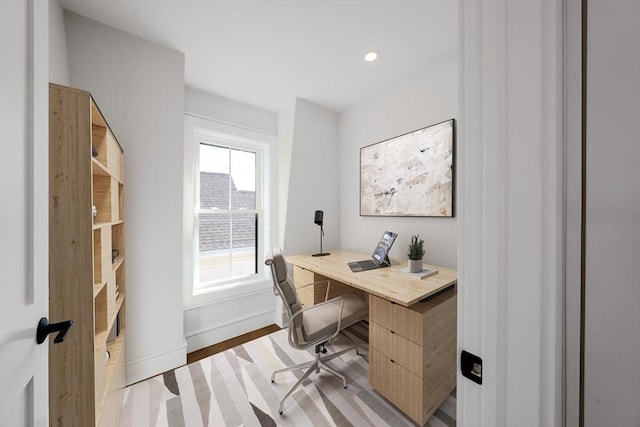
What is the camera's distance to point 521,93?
0.44 meters

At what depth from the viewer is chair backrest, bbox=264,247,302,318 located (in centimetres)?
139

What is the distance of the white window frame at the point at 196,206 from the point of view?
2.21 meters

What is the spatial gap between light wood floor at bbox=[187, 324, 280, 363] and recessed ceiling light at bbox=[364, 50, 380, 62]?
287cm

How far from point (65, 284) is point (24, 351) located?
55 centimetres

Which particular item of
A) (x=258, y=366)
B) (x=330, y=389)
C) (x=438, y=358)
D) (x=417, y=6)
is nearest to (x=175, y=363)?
(x=258, y=366)

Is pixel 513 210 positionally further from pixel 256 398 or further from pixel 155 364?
pixel 155 364

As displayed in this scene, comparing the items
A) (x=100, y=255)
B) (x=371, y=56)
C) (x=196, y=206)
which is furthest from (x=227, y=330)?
(x=371, y=56)

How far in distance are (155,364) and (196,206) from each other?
4.56 feet

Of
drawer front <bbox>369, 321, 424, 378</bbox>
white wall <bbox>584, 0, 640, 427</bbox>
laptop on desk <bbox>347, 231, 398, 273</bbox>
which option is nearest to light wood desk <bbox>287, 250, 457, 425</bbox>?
drawer front <bbox>369, 321, 424, 378</bbox>

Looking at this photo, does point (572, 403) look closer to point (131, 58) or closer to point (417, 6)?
point (417, 6)

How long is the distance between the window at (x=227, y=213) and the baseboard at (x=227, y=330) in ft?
1.38

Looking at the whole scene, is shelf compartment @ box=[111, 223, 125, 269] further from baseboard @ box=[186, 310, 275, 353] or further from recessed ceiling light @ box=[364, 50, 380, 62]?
recessed ceiling light @ box=[364, 50, 380, 62]

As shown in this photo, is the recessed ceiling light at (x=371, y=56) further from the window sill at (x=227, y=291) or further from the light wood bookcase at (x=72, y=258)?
the window sill at (x=227, y=291)

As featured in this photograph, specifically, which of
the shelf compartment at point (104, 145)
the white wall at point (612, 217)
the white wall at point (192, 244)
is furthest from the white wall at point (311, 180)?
the white wall at point (612, 217)
